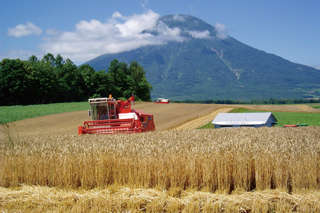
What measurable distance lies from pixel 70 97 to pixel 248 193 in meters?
70.6

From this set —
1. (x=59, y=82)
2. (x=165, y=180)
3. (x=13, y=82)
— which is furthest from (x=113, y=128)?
(x=59, y=82)

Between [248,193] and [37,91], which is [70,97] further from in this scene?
[248,193]

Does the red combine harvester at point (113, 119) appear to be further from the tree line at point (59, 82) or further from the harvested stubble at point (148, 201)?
the tree line at point (59, 82)

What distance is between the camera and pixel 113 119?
14.7 m

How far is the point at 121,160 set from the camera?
6809mm

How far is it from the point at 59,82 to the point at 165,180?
229 feet

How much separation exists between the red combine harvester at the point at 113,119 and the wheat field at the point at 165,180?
6396 mm

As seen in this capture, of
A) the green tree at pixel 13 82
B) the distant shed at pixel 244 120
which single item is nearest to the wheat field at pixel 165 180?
the distant shed at pixel 244 120

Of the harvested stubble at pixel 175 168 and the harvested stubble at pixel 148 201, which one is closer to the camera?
the harvested stubble at pixel 148 201

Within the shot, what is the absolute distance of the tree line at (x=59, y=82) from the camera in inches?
2283

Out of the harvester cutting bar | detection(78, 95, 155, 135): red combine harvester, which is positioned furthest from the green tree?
the harvester cutting bar

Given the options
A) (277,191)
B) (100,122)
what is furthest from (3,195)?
(100,122)

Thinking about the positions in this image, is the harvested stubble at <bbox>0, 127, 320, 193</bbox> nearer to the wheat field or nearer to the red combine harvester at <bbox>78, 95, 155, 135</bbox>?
the wheat field

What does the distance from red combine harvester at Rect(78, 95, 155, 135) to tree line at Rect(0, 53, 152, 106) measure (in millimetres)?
47718
